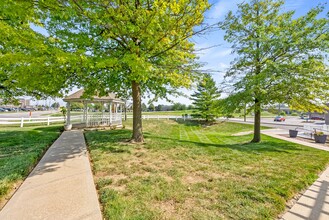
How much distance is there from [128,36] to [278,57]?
810cm

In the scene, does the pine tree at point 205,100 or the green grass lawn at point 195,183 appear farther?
the pine tree at point 205,100

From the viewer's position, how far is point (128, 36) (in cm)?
730

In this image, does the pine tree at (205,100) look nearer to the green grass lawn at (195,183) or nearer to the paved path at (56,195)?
the green grass lawn at (195,183)

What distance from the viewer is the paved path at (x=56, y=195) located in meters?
3.06

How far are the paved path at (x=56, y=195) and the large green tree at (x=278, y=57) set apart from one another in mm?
8545

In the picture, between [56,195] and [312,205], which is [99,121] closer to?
[56,195]

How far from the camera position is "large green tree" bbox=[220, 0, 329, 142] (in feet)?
30.0

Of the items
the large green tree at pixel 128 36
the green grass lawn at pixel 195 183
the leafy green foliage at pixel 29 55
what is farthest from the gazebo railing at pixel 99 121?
the green grass lawn at pixel 195 183

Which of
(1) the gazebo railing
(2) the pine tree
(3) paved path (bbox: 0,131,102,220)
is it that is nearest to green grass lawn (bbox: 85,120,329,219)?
(3) paved path (bbox: 0,131,102,220)

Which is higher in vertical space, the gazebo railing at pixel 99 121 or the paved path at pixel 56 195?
the gazebo railing at pixel 99 121

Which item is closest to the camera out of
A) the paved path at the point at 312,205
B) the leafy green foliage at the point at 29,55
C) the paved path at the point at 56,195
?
the paved path at the point at 56,195

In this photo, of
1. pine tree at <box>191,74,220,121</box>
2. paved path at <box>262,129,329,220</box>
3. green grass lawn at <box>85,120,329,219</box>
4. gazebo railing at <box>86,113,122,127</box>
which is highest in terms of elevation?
pine tree at <box>191,74,220,121</box>

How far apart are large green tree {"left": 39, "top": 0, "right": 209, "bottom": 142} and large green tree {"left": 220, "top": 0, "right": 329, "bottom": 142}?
3.34 metres

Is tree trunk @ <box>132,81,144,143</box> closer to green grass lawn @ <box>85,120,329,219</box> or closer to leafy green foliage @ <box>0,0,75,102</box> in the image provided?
green grass lawn @ <box>85,120,329,219</box>
